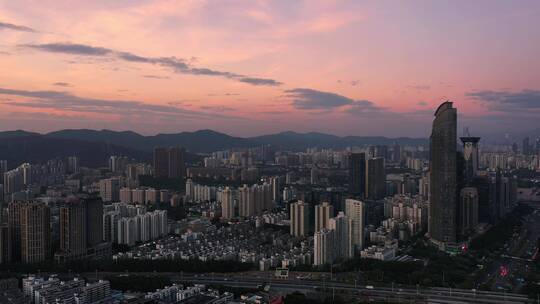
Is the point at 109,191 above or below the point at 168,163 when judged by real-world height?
below

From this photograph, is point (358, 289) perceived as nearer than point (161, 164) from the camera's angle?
Yes

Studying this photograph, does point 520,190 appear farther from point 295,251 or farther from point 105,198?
point 105,198

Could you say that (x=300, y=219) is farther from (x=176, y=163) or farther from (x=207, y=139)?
(x=207, y=139)

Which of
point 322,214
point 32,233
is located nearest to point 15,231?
point 32,233

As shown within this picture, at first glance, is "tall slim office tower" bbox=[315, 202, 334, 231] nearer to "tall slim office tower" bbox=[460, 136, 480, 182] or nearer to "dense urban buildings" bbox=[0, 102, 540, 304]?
"dense urban buildings" bbox=[0, 102, 540, 304]

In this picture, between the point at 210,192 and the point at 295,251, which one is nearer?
the point at 295,251

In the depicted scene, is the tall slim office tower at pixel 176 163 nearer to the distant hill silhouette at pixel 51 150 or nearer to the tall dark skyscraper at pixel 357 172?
the distant hill silhouette at pixel 51 150

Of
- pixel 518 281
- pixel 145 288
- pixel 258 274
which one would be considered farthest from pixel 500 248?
pixel 145 288
